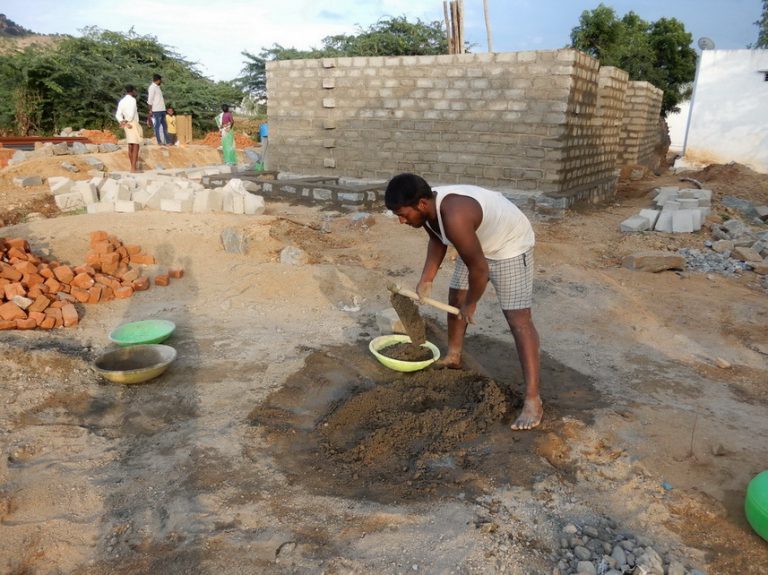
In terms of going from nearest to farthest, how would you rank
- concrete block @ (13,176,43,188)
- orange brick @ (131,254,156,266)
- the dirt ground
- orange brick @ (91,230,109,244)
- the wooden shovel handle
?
1. the dirt ground
2. the wooden shovel handle
3. orange brick @ (91,230,109,244)
4. orange brick @ (131,254,156,266)
5. concrete block @ (13,176,43,188)

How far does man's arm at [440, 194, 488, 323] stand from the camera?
277cm

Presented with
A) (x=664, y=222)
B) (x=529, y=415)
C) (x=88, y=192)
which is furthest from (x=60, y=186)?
(x=664, y=222)

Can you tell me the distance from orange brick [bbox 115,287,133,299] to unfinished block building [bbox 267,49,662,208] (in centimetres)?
569

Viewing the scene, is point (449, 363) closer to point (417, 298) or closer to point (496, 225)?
point (417, 298)

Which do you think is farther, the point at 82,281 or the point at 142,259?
the point at 142,259

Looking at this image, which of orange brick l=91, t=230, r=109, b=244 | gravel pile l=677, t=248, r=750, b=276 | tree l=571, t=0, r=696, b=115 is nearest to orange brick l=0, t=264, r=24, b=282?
orange brick l=91, t=230, r=109, b=244

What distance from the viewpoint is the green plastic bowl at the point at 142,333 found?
12.3ft

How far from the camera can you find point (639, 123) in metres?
14.9

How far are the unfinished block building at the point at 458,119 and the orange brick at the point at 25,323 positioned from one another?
656 cm

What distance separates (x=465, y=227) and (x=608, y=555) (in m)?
1.55

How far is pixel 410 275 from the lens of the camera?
19.1 ft

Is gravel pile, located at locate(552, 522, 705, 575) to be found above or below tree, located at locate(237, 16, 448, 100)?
below

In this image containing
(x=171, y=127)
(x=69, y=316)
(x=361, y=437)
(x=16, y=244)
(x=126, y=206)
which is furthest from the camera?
(x=171, y=127)

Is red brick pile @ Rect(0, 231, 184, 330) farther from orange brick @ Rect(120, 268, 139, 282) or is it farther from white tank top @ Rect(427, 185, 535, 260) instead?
white tank top @ Rect(427, 185, 535, 260)
